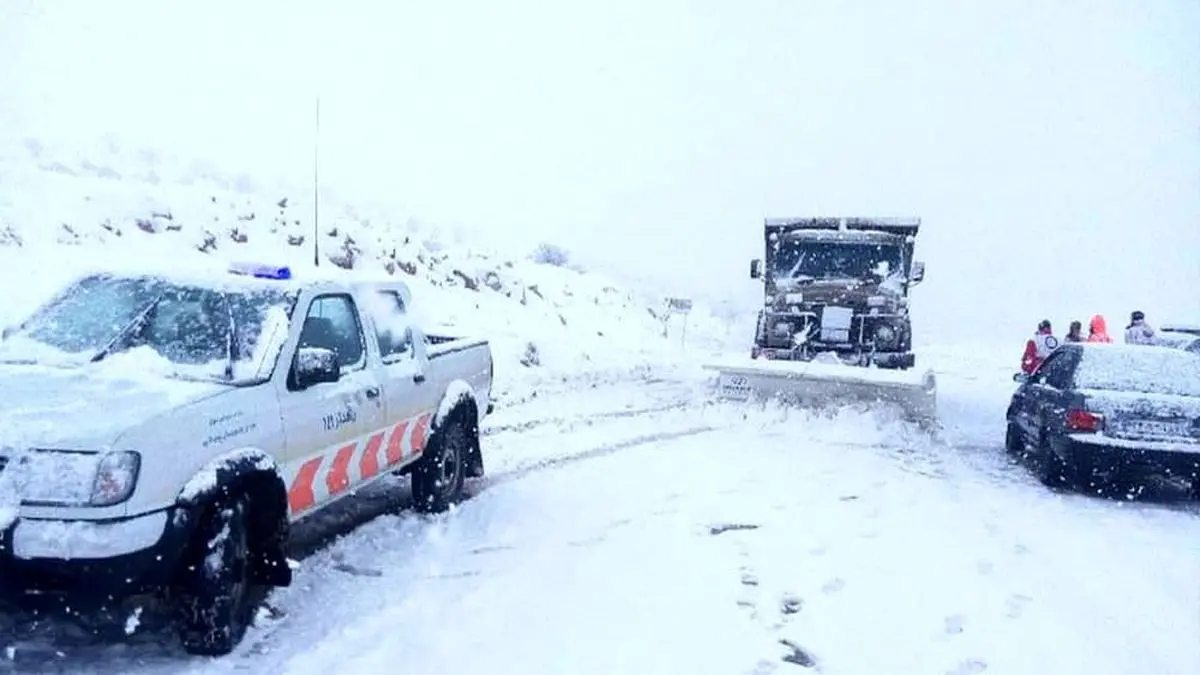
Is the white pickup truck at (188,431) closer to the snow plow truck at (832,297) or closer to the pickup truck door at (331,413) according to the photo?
the pickup truck door at (331,413)

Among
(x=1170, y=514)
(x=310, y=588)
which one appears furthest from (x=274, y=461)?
(x=1170, y=514)

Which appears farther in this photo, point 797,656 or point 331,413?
point 331,413

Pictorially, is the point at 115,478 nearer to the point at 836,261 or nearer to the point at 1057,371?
the point at 1057,371

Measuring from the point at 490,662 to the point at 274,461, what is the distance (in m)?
1.50

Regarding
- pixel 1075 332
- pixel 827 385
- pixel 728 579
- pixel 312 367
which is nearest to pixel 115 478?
pixel 312 367

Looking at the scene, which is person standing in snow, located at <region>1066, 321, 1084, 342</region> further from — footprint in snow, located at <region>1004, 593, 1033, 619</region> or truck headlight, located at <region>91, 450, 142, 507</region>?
truck headlight, located at <region>91, 450, 142, 507</region>

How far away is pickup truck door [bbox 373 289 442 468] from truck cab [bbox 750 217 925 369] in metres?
8.05

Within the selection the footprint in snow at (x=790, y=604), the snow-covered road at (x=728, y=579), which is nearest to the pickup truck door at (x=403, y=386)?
the snow-covered road at (x=728, y=579)

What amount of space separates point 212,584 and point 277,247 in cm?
1715

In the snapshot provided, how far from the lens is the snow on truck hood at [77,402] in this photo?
13.2 ft

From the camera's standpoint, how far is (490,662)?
4.70 metres

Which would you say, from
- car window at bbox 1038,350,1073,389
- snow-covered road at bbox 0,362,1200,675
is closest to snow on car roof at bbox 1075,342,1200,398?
car window at bbox 1038,350,1073,389

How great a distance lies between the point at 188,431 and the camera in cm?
438

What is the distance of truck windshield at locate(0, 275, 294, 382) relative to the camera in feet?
16.6
